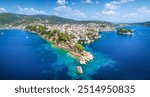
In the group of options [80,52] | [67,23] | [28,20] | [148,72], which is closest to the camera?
[148,72]

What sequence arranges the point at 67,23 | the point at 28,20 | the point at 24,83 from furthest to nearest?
the point at 28,20 → the point at 67,23 → the point at 24,83

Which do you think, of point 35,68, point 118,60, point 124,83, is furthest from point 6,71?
point 124,83

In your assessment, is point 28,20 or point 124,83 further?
point 28,20

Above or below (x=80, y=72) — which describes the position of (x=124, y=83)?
above

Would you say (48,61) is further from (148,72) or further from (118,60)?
(148,72)

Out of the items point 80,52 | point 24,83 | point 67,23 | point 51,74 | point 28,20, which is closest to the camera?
point 24,83

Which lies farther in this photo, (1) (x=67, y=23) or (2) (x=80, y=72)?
(1) (x=67, y=23)

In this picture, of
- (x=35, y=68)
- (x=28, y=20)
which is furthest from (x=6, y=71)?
(x=28, y=20)

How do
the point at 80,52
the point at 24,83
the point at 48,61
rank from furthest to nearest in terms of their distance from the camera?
the point at 80,52 → the point at 48,61 → the point at 24,83

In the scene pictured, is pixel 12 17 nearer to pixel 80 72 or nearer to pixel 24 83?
pixel 80 72
